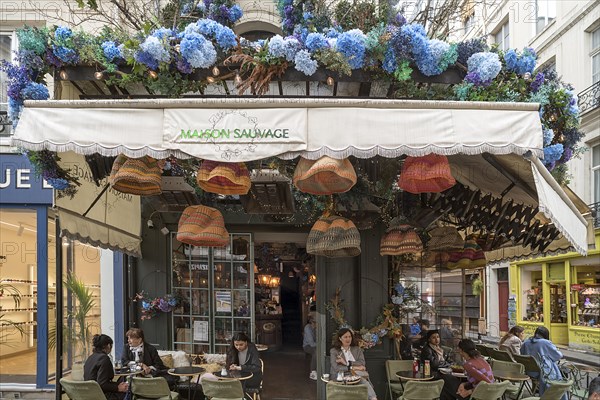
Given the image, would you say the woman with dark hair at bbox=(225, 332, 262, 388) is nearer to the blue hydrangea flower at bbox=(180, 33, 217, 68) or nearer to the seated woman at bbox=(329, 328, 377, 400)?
the seated woman at bbox=(329, 328, 377, 400)

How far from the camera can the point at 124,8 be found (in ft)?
22.7

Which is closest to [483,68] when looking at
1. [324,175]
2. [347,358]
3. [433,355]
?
[324,175]

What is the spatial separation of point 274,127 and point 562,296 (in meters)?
21.3

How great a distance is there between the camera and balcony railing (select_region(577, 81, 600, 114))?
1823cm

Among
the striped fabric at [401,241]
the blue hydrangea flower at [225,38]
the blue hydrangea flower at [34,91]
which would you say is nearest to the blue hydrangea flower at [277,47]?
the blue hydrangea flower at [225,38]

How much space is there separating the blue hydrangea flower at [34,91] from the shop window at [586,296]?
65.2ft

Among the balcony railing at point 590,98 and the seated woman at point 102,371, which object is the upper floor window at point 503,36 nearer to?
the balcony railing at point 590,98

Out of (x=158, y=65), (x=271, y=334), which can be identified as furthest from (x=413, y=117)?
(x=271, y=334)

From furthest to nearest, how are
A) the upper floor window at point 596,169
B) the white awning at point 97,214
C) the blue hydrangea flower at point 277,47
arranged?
the upper floor window at point 596,169 → the white awning at point 97,214 → the blue hydrangea flower at point 277,47

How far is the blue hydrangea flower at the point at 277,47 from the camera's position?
496cm

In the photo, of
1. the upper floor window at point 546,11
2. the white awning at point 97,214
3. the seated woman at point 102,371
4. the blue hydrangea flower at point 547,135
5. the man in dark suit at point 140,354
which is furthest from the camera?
the upper floor window at point 546,11

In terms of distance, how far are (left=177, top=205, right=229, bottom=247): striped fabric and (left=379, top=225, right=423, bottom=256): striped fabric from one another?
236 centimetres

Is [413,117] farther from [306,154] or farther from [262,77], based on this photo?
[262,77]

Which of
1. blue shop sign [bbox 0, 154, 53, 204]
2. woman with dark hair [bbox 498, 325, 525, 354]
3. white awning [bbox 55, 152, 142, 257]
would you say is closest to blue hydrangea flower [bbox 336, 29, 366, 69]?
white awning [bbox 55, 152, 142, 257]
